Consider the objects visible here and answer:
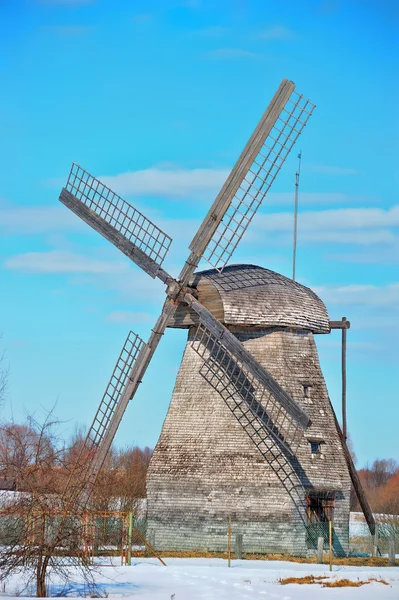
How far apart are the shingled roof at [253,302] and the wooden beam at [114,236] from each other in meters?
0.98

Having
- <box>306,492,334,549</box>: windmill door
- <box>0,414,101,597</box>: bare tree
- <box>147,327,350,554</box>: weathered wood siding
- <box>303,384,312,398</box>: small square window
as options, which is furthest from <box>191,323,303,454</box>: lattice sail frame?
<box>0,414,101,597</box>: bare tree

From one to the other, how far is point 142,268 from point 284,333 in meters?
3.87

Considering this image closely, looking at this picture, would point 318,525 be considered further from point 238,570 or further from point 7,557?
point 7,557

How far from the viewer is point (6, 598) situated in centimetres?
1805

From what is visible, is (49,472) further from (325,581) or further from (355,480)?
(355,480)

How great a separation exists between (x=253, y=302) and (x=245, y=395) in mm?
2279

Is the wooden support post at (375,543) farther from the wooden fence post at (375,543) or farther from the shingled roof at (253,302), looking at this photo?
the shingled roof at (253,302)

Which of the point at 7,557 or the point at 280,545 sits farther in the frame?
the point at 280,545

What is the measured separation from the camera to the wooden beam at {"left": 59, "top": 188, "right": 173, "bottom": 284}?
93.9 ft

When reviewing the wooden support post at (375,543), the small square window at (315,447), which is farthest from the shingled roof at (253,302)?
the wooden support post at (375,543)

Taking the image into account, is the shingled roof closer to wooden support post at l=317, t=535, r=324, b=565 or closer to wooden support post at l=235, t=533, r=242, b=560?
wooden support post at l=235, t=533, r=242, b=560

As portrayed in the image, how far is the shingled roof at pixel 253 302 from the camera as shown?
28125mm

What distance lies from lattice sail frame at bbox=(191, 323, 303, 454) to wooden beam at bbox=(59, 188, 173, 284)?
1781 mm

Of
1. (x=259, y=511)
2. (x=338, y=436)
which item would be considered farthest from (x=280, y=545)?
(x=338, y=436)
